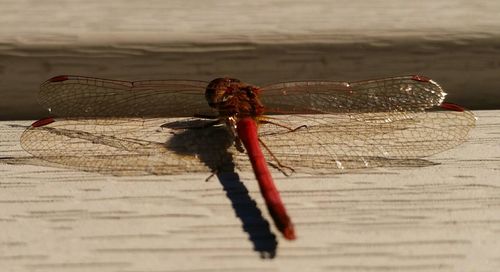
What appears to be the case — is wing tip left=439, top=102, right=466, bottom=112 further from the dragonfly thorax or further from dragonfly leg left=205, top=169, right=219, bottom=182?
dragonfly leg left=205, top=169, right=219, bottom=182

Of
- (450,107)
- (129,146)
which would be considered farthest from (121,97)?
(450,107)

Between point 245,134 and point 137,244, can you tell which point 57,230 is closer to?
point 137,244

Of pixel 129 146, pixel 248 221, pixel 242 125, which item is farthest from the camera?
pixel 242 125

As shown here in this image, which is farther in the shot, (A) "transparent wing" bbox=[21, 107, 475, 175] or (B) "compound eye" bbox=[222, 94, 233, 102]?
(B) "compound eye" bbox=[222, 94, 233, 102]

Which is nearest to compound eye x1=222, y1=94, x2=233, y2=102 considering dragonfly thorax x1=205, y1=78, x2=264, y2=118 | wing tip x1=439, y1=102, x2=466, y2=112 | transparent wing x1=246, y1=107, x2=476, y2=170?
dragonfly thorax x1=205, y1=78, x2=264, y2=118

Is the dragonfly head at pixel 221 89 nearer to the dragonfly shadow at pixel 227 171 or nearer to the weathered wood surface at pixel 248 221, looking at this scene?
the dragonfly shadow at pixel 227 171

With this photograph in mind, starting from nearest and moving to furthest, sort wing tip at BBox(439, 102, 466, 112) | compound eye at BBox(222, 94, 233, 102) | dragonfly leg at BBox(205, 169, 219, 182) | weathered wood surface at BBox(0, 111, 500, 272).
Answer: weathered wood surface at BBox(0, 111, 500, 272) < dragonfly leg at BBox(205, 169, 219, 182) < wing tip at BBox(439, 102, 466, 112) < compound eye at BBox(222, 94, 233, 102)

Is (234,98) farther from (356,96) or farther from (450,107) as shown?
(450,107)
